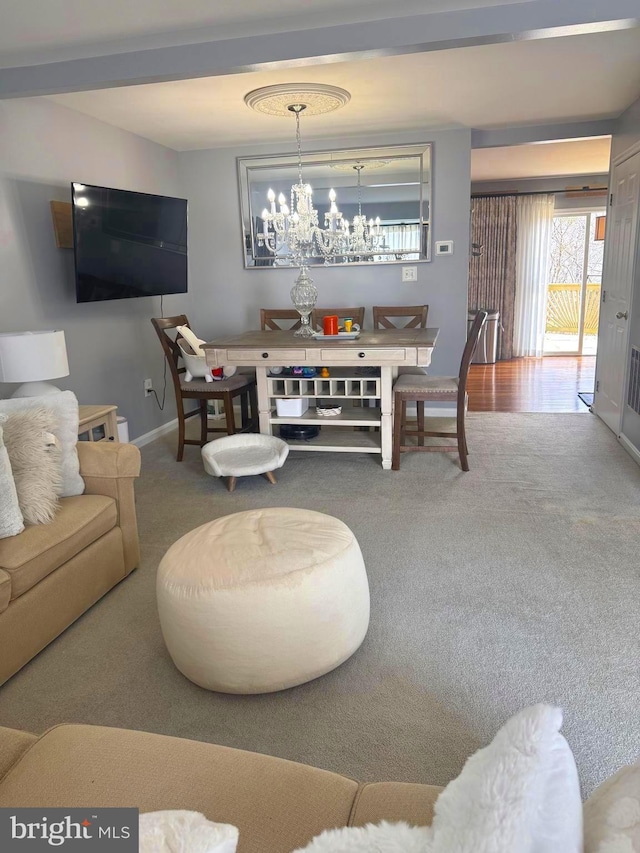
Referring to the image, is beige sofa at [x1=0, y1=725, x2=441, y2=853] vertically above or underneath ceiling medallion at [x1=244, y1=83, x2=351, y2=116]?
underneath

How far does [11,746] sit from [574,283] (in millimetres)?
9310

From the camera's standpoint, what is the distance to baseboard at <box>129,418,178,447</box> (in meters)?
4.91

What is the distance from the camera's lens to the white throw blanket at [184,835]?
764mm

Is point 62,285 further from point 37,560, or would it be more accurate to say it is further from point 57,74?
point 37,560

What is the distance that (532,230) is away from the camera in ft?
27.7

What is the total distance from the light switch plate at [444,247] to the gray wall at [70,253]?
7.75ft

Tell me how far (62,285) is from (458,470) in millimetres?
2810

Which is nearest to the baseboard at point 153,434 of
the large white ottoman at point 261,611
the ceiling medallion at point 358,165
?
the ceiling medallion at point 358,165

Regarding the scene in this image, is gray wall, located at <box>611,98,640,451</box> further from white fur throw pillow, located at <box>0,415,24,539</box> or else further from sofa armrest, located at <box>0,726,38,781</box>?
sofa armrest, located at <box>0,726,38,781</box>

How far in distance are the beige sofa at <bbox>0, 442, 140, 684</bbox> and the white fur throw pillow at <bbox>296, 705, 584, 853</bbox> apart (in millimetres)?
1670

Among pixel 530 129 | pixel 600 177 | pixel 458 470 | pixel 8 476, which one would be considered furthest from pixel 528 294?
pixel 8 476

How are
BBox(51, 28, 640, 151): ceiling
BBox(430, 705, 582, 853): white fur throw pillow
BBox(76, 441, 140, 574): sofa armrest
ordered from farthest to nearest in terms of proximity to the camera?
BBox(51, 28, 640, 151): ceiling, BBox(76, 441, 140, 574): sofa armrest, BBox(430, 705, 582, 853): white fur throw pillow

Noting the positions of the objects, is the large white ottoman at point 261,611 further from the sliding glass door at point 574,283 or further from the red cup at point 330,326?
the sliding glass door at point 574,283

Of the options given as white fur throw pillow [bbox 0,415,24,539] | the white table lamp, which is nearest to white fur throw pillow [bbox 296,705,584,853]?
white fur throw pillow [bbox 0,415,24,539]
